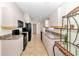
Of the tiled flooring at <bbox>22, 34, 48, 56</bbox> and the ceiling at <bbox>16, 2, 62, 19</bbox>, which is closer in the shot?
the ceiling at <bbox>16, 2, 62, 19</bbox>

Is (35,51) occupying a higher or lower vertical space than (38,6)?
lower

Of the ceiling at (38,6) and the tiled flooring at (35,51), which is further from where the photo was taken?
the tiled flooring at (35,51)

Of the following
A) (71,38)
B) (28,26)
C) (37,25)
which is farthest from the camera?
(37,25)

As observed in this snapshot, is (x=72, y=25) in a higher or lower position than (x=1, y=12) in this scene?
lower

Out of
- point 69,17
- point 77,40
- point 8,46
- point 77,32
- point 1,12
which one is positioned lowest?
point 8,46

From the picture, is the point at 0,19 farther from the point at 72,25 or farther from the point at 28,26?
the point at 28,26

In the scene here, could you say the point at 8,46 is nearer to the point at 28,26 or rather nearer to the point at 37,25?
the point at 28,26

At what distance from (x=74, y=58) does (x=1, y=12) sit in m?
2.88

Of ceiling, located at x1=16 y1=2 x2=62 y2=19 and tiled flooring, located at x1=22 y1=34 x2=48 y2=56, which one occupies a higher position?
ceiling, located at x1=16 y1=2 x2=62 y2=19

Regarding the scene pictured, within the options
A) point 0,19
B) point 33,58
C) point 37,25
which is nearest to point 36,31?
point 37,25

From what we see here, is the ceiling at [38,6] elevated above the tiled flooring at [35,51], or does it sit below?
above

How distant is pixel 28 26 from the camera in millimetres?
8875

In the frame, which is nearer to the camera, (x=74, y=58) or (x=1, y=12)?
(x=74, y=58)

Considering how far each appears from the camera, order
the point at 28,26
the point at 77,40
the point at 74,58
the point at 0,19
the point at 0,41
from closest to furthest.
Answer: the point at 74,58
the point at 77,40
the point at 0,41
the point at 0,19
the point at 28,26
